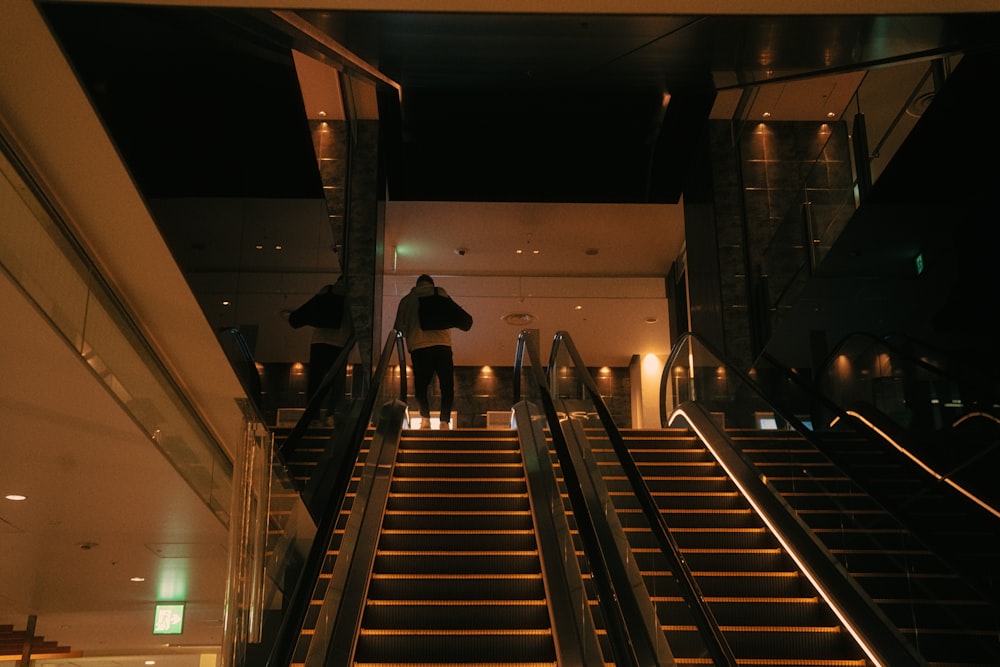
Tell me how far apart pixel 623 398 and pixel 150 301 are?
16951 mm

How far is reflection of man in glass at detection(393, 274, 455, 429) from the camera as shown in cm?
1220

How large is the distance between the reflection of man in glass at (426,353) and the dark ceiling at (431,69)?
96.7 inches

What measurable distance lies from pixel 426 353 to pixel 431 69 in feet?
11.9

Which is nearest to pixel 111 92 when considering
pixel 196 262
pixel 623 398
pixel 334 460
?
pixel 196 262

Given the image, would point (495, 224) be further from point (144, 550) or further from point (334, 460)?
point (334, 460)

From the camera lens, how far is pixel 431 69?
9.82 metres

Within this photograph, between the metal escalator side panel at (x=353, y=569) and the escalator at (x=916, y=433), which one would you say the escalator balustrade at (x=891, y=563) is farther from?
the metal escalator side panel at (x=353, y=569)

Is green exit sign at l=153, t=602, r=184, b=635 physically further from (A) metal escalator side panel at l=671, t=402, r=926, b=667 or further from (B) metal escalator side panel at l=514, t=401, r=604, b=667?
(A) metal escalator side panel at l=671, t=402, r=926, b=667

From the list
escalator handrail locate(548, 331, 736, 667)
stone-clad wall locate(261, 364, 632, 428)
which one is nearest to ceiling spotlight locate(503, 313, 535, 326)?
stone-clad wall locate(261, 364, 632, 428)

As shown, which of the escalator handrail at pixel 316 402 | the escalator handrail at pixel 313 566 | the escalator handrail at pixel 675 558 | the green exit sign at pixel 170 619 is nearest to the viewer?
the escalator handrail at pixel 313 566

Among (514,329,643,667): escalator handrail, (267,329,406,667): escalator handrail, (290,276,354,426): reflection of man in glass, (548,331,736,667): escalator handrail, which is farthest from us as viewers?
(290,276,354,426): reflection of man in glass

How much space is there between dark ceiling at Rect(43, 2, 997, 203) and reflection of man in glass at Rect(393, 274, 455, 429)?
246cm

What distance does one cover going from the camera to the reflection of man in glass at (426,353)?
40.0 feet

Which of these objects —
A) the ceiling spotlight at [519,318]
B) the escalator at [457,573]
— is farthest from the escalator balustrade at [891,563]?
the ceiling spotlight at [519,318]
